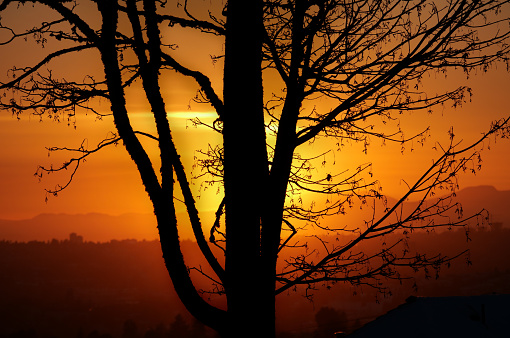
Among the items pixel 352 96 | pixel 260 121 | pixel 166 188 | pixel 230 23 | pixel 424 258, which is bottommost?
pixel 424 258

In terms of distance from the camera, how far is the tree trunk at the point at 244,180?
5.75 metres

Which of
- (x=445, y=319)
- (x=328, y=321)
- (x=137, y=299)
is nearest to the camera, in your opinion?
(x=445, y=319)

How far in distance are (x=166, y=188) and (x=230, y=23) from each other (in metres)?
1.89

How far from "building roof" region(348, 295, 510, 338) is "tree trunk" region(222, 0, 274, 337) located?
38.2ft

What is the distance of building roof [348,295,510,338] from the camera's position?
1638cm

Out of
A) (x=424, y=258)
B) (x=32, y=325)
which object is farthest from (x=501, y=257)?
(x=424, y=258)

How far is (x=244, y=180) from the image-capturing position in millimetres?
5797

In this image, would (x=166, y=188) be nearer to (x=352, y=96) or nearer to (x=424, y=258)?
(x=352, y=96)

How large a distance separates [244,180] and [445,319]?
13189mm

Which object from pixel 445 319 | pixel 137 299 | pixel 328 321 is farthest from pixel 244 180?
pixel 137 299

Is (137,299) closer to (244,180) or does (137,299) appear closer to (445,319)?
(445,319)

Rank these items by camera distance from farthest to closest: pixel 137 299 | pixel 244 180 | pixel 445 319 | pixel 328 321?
pixel 137 299
pixel 328 321
pixel 445 319
pixel 244 180

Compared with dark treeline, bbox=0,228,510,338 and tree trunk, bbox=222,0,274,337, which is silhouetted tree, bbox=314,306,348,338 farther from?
tree trunk, bbox=222,0,274,337

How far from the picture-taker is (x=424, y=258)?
22.2 ft
